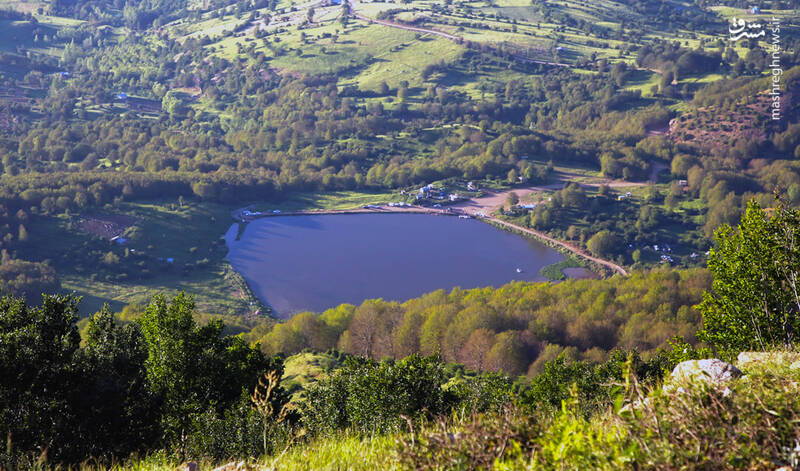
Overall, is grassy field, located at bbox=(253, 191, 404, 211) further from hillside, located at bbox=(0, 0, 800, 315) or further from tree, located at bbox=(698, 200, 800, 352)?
tree, located at bbox=(698, 200, 800, 352)

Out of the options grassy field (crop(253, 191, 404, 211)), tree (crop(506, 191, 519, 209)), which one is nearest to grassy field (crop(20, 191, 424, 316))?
grassy field (crop(253, 191, 404, 211))

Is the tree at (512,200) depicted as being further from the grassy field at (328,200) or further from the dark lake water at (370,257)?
the grassy field at (328,200)

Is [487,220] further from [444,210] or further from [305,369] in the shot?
[305,369]

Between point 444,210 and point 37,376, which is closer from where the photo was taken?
point 37,376

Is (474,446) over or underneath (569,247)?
over

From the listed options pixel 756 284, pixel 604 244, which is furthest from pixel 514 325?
pixel 604 244

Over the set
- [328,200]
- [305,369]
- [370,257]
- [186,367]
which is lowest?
[370,257]

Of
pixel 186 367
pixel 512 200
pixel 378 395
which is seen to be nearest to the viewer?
pixel 378 395

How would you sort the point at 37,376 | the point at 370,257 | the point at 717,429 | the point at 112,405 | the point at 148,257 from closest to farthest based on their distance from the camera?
the point at 717,429 < the point at 37,376 < the point at 112,405 < the point at 148,257 < the point at 370,257
